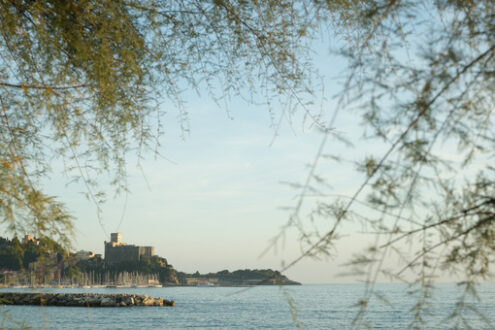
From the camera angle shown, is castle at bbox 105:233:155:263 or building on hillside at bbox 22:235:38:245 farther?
castle at bbox 105:233:155:263

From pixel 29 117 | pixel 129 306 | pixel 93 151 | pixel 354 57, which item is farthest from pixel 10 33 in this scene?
pixel 129 306

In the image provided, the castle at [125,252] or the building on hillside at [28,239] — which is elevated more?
the castle at [125,252]

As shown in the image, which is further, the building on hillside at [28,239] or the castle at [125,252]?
the castle at [125,252]

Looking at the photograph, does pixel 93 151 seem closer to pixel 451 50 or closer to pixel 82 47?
pixel 82 47

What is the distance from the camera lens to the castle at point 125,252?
61.2m

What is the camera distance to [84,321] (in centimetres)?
3344

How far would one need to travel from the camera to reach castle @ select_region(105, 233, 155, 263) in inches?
2410

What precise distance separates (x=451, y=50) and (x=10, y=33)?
1.83 m

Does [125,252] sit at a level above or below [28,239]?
above

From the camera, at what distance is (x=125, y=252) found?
206 ft

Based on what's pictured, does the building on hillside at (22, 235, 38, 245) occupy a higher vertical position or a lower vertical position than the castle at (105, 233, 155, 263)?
lower

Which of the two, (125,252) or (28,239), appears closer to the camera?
(28,239)

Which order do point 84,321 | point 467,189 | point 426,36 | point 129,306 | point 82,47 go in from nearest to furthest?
1. point 467,189
2. point 426,36
3. point 82,47
4. point 84,321
5. point 129,306

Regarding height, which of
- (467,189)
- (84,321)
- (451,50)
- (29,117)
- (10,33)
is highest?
(10,33)
